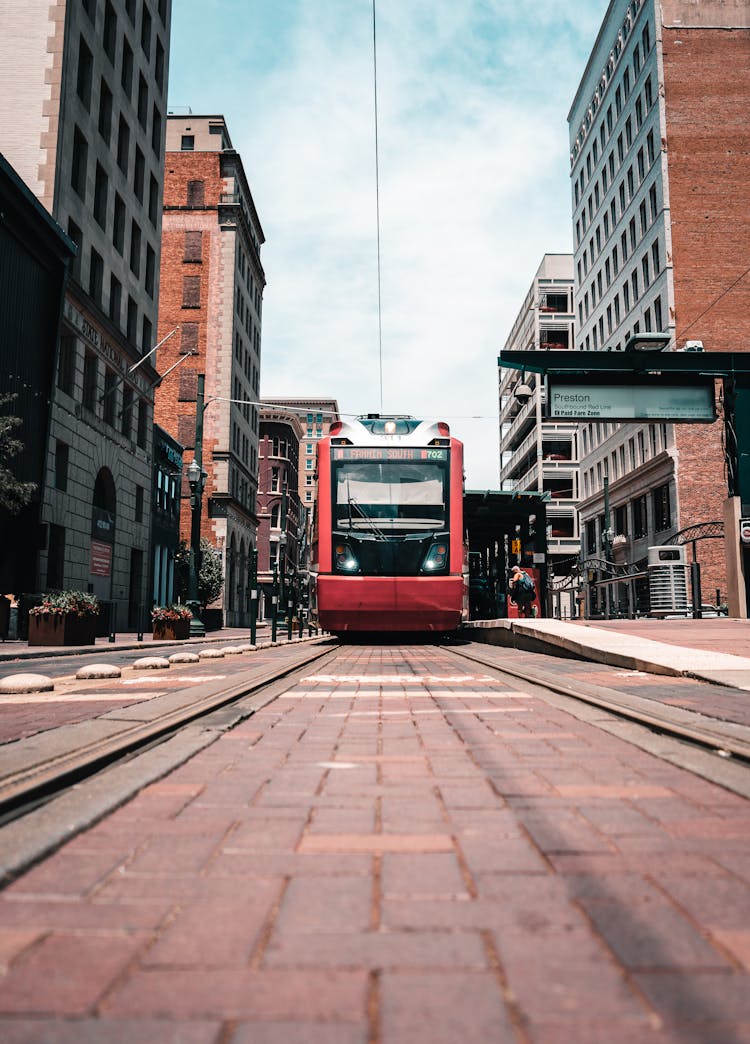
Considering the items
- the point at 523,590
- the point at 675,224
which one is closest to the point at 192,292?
the point at 675,224

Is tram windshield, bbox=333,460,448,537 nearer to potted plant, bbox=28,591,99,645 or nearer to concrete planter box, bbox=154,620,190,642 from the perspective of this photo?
potted plant, bbox=28,591,99,645

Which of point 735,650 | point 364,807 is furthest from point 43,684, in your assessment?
point 735,650

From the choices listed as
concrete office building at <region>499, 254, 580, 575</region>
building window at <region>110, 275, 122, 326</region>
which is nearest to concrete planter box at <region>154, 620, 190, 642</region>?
building window at <region>110, 275, 122, 326</region>

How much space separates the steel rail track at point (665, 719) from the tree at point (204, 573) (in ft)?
118

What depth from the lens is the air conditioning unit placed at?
75.0ft

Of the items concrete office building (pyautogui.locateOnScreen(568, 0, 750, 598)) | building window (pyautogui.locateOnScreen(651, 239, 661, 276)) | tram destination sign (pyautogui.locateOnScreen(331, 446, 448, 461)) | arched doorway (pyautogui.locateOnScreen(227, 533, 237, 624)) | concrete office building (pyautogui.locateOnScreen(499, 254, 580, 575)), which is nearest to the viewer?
tram destination sign (pyautogui.locateOnScreen(331, 446, 448, 461))

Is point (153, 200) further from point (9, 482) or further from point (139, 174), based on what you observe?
point (9, 482)

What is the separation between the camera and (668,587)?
23047 mm

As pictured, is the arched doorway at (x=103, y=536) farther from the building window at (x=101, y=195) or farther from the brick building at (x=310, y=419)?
the brick building at (x=310, y=419)

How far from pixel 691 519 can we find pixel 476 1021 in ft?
135

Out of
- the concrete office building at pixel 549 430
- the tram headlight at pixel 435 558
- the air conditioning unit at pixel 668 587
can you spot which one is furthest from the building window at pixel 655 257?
the tram headlight at pixel 435 558

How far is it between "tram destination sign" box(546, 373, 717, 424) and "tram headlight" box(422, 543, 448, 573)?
743 centimetres

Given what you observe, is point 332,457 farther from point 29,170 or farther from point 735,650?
point 29,170

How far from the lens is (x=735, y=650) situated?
10.7m
